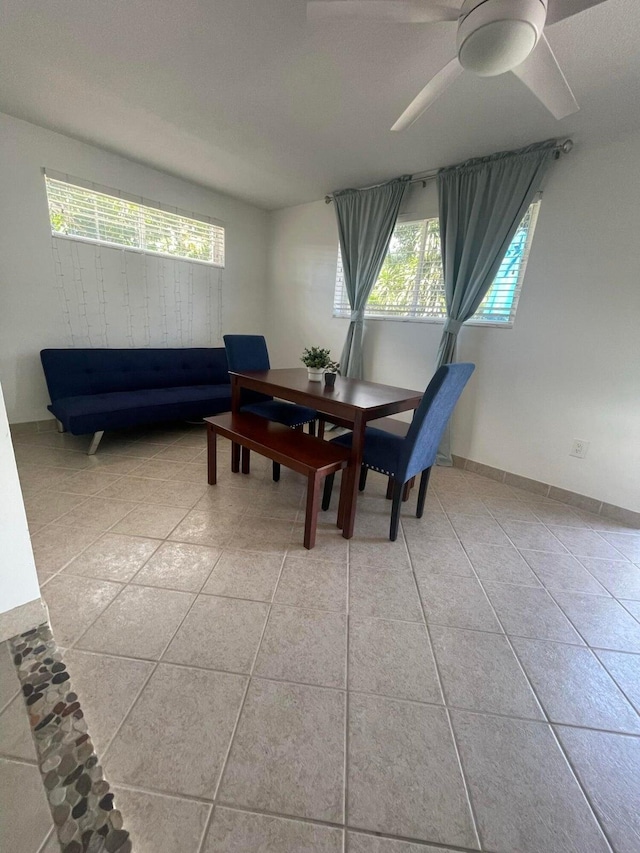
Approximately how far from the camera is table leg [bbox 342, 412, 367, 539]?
170cm

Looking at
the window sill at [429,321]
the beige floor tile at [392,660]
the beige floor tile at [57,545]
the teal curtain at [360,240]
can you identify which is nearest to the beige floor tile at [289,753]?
the beige floor tile at [392,660]

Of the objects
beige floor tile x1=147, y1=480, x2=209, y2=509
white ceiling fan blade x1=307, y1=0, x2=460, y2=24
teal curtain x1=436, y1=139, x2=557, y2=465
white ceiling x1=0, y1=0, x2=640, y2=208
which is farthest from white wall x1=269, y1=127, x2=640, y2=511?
beige floor tile x1=147, y1=480, x2=209, y2=509

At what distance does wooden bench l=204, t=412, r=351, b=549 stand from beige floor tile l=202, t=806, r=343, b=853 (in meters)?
1.00

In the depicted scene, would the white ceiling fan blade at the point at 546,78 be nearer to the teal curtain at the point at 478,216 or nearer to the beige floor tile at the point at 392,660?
the teal curtain at the point at 478,216

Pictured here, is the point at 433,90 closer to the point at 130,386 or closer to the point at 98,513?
the point at 98,513

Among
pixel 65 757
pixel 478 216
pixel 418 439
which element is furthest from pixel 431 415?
pixel 478 216

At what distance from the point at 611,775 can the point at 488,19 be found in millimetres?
2296

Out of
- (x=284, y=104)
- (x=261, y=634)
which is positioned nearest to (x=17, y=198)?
(x=284, y=104)

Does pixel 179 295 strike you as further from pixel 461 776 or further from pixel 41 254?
pixel 461 776

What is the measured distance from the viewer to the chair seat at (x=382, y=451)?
1.77 m

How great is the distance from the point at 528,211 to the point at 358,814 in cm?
329

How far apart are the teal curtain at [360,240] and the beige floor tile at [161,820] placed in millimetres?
3033

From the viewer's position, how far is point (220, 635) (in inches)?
48.3

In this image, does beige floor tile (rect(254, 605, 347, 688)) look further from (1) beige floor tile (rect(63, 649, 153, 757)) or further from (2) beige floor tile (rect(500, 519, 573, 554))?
(2) beige floor tile (rect(500, 519, 573, 554))
